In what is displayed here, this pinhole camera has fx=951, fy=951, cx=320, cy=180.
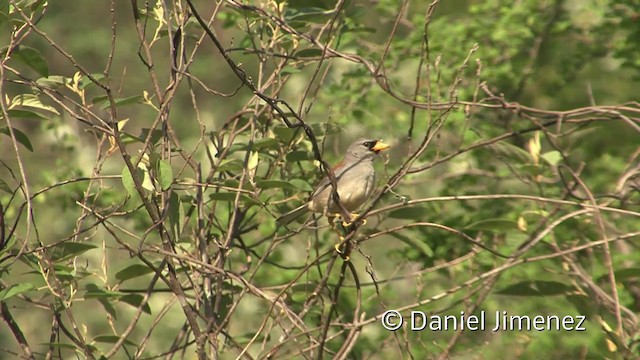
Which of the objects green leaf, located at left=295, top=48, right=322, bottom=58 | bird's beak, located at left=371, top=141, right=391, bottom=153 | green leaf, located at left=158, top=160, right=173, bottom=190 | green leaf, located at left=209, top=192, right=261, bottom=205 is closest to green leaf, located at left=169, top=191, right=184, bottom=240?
green leaf, located at left=209, top=192, right=261, bottom=205

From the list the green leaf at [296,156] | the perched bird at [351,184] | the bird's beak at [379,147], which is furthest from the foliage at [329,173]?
the bird's beak at [379,147]

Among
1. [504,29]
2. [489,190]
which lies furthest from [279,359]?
[504,29]

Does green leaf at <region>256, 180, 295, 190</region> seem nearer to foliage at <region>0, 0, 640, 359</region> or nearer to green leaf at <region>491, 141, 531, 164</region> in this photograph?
foliage at <region>0, 0, 640, 359</region>

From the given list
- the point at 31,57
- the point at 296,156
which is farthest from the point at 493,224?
the point at 31,57

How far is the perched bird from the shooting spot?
193 inches

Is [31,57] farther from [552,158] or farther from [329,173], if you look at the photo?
[552,158]

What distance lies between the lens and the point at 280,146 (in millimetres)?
4688

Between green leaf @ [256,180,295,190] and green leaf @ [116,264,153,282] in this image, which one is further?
green leaf @ [116,264,153,282]

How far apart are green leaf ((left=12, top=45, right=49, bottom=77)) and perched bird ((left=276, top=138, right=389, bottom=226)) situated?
1.42m

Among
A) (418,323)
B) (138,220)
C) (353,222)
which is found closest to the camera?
(353,222)

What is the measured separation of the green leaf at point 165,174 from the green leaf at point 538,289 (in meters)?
1.63

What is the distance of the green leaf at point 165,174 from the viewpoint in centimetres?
368

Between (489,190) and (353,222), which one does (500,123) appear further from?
(353,222)

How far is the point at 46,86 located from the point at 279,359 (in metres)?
1.57
